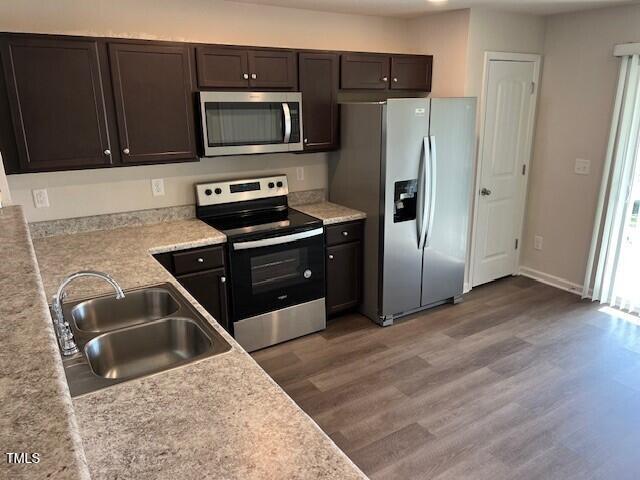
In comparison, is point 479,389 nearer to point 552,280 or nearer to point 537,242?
point 552,280

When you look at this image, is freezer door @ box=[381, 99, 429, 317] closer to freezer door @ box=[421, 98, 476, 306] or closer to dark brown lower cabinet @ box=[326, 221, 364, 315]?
freezer door @ box=[421, 98, 476, 306]

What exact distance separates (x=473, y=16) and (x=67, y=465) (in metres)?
4.15

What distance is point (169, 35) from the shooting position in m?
3.18

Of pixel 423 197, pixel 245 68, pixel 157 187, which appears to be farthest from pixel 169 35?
pixel 423 197

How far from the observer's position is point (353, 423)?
102 inches

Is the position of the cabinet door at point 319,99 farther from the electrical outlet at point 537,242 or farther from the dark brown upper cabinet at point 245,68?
the electrical outlet at point 537,242

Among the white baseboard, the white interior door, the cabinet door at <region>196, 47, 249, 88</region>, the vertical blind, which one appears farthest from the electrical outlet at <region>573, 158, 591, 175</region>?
the cabinet door at <region>196, 47, 249, 88</region>

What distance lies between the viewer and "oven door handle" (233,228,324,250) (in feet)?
10.2

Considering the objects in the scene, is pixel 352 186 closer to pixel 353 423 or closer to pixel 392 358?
pixel 392 358

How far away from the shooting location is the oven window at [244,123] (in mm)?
3107

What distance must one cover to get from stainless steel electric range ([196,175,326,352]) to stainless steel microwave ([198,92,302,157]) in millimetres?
402

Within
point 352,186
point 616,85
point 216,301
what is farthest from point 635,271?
point 216,301

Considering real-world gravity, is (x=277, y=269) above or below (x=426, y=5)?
below

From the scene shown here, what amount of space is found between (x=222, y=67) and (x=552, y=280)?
12.0ft
